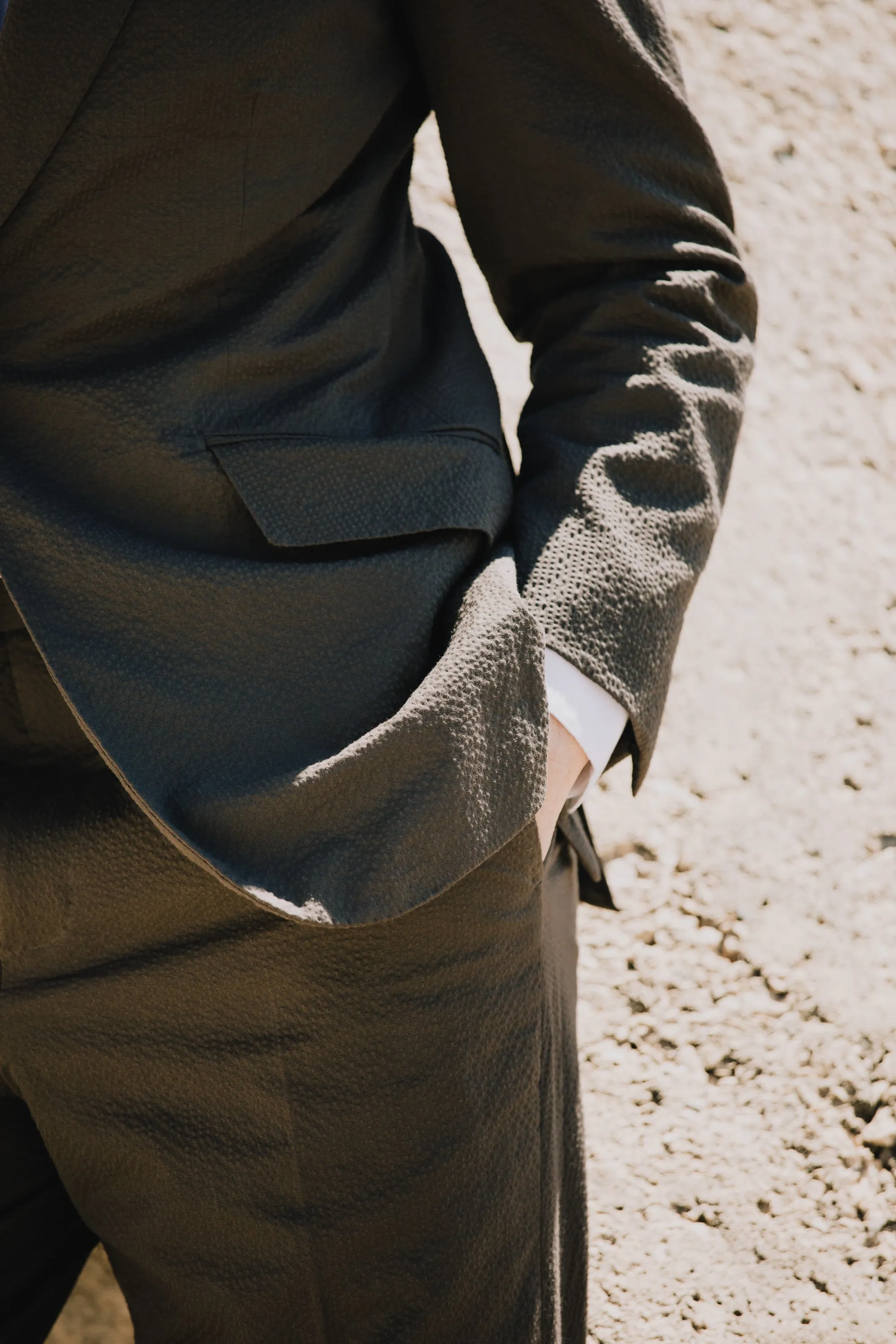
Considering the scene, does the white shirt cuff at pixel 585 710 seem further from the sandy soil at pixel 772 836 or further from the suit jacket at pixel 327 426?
the sandy soil at pixel 772 836

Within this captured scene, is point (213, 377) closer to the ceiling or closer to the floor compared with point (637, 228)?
closer to the floor

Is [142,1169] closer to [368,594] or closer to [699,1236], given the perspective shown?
[368,594]

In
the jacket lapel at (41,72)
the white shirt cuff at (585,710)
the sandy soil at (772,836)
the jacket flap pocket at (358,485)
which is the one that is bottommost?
the sandy soil at (772,836)

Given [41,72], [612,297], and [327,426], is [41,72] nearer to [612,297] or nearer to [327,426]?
[327,426]

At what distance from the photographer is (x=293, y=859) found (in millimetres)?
845

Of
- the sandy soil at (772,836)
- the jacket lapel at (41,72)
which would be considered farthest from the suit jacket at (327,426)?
the sandy soil at (772,836)

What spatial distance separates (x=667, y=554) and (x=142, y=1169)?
2.26 feet

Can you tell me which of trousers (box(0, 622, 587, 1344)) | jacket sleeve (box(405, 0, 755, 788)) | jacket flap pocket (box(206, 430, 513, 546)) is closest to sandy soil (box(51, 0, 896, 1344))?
trousers (box(0, 622, 587, 1344))

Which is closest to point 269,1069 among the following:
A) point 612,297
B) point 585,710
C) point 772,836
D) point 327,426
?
point 585,710

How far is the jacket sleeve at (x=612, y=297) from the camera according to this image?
39.2 inches

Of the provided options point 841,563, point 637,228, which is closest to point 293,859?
point 637,228

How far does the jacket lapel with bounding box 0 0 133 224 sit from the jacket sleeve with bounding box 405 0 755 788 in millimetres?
327

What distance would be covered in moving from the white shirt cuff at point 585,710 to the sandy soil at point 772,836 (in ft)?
2.71

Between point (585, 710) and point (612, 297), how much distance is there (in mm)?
388
